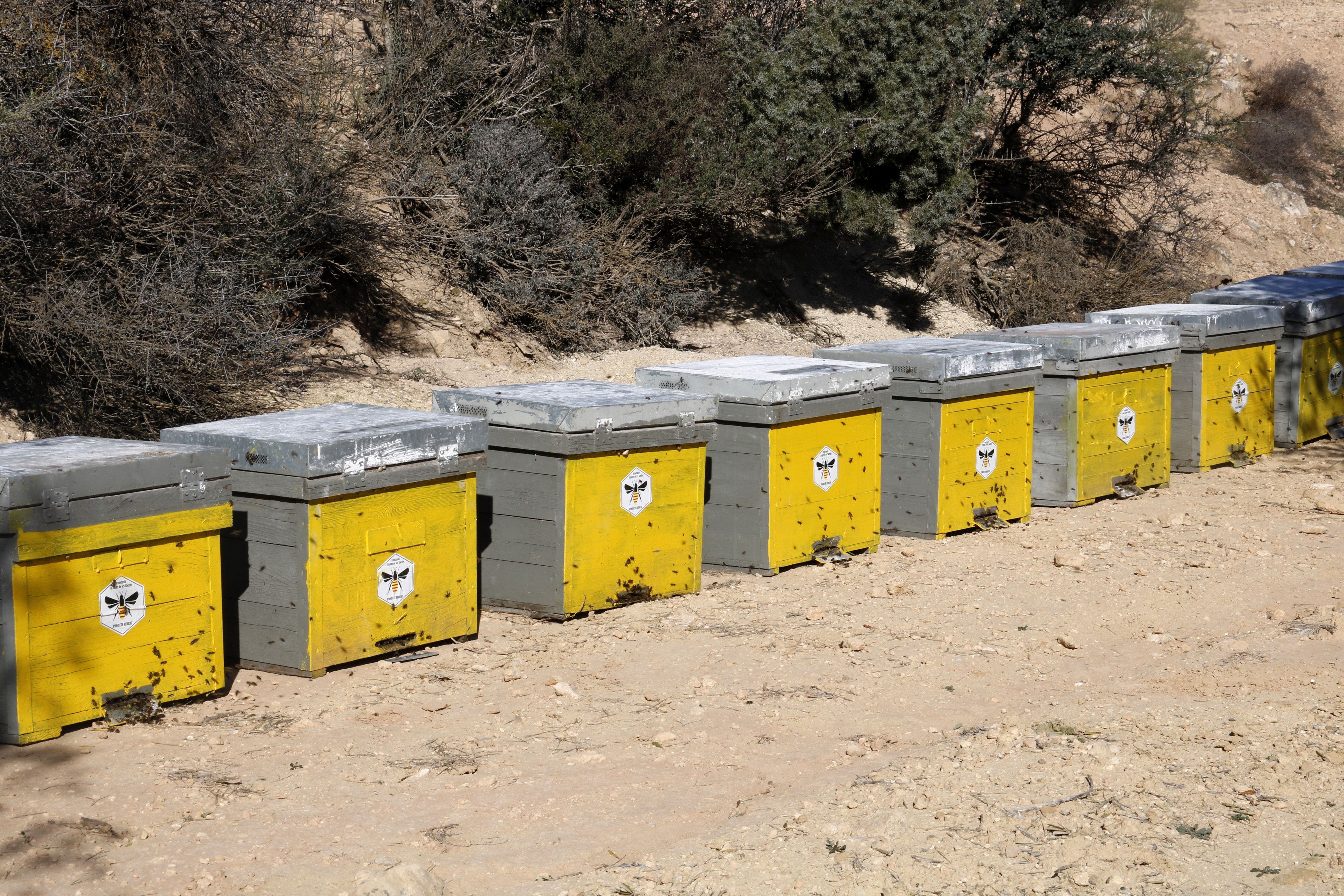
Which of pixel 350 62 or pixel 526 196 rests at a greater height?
pixel 350 62

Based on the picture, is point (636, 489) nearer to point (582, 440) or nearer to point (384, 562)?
point (582, 440)

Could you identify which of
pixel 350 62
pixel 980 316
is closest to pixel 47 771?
pixel 350 62

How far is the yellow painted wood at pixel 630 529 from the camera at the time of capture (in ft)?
22.0

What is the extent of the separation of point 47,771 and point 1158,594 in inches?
238

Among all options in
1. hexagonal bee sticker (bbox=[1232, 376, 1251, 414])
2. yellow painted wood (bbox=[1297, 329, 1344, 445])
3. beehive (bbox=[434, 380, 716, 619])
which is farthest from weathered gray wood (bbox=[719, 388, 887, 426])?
yellow painted wood (bbox=[1297, 329, 1344, 445])

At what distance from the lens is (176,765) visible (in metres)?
4.97

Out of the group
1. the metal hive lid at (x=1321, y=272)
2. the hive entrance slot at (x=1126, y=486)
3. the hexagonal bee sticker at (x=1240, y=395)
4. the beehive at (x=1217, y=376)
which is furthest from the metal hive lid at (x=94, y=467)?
the metal hive lid at (x=1321, y=272)

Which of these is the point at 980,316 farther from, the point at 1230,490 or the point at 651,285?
the point at 1230,490

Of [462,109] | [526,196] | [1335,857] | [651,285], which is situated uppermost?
[462,109]

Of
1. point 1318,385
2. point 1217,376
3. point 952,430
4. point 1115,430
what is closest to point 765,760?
point 952,430

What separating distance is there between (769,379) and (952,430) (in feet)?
5.73

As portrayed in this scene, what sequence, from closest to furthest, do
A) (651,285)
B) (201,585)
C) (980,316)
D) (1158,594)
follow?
(201,585) → (1158,594) → (651,285) → (980,316)

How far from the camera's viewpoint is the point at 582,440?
6574 millimetres

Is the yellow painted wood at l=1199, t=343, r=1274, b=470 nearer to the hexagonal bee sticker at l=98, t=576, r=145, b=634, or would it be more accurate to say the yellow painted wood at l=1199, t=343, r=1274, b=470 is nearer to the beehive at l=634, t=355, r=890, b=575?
the beehive at l=634, t=355, r=890, b=575
